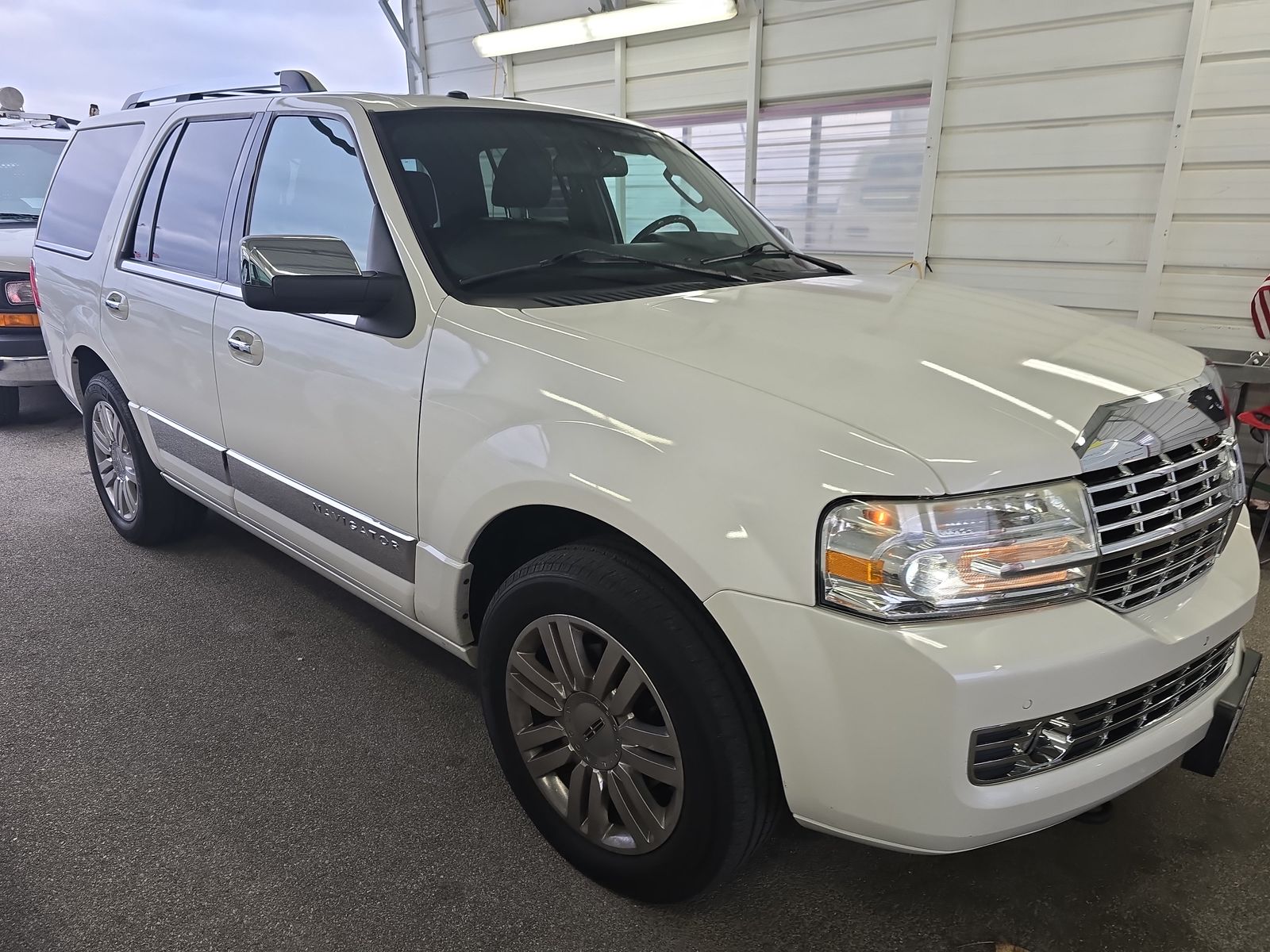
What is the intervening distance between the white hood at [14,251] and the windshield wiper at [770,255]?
16.0 feet

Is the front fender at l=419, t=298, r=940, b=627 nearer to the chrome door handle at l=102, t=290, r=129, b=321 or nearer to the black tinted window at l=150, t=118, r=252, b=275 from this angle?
the black tinted window at l=150, t=118, r=252, b=275

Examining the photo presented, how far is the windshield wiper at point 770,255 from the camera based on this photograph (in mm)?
2375

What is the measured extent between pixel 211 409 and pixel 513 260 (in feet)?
4.10

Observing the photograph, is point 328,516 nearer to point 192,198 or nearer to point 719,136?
point 192,198

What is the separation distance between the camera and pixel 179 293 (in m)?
2.69

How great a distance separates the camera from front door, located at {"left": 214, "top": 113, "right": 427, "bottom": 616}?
1.96m

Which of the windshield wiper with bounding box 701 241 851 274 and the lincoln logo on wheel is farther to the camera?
the windshield wiper with bounding box 701 241 851 274

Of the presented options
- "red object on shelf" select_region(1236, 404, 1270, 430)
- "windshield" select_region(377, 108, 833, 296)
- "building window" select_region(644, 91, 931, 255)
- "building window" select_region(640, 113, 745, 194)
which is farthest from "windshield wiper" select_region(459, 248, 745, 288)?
"building window" select_region(640, 113, 745, 194)

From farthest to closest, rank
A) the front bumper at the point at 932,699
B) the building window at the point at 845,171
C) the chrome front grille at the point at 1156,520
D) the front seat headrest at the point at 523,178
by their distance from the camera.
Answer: the building window at the point at 845,171, the front seat headrest at the point at 523,178, the chrome front grille at the point at 1156,520, the front bumper at the point at 932,699

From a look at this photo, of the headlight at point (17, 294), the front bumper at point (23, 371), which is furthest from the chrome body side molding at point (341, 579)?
the headlight at point (17, 294)

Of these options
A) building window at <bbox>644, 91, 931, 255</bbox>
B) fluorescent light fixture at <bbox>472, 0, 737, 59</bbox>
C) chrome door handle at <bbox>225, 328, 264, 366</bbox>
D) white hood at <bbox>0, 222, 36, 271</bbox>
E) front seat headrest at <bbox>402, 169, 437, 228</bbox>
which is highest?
fluorescent light fixture at <bbox>472, 0, 737, 59</bbox>

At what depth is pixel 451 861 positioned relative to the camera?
1834mm

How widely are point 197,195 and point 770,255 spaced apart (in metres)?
1.89

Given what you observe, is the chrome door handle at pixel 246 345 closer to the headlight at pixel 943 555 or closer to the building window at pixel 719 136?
the headlight at pixel 943 555
